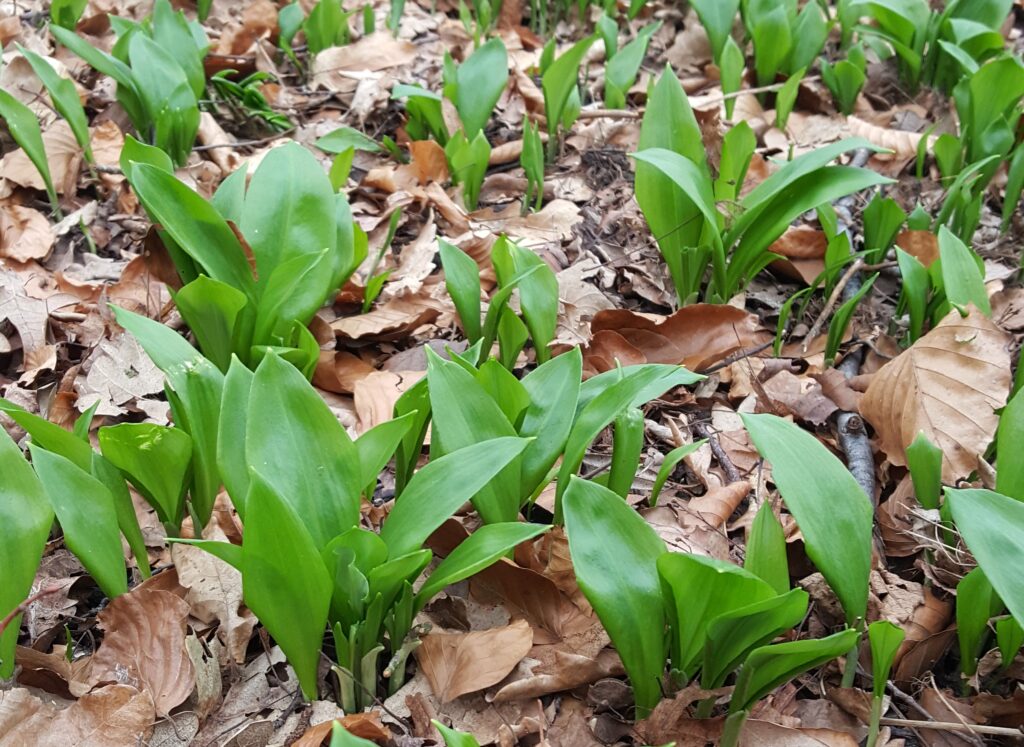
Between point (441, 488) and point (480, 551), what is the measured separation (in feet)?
0.33

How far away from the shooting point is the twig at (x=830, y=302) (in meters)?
2.17

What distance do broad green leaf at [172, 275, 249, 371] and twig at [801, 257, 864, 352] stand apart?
1262 mm

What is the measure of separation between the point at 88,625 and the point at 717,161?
1935mm

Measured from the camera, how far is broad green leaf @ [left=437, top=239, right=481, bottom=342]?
1839 millimetres

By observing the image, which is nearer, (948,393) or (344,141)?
(948,393)

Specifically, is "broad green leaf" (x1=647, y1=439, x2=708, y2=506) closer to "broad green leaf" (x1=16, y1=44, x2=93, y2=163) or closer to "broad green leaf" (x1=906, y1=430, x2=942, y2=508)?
"broad green leaf" (x1=906, y1=430, x2=942, y2=508)

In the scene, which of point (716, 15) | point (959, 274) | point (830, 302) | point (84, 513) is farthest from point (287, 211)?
point (716, 15)

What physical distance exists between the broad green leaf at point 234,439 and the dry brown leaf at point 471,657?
36cm

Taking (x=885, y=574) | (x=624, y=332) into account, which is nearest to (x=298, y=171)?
(x=624, y=332)

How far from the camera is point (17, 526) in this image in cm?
125

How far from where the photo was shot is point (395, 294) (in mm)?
2277

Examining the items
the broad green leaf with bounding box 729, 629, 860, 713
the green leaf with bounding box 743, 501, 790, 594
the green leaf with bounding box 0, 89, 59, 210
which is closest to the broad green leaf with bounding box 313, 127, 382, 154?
the green leaf with bounding box 0, 89, 59, 210

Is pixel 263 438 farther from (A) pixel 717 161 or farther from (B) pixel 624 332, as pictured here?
(A) pixel 717 161

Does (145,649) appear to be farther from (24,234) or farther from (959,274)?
(959,274)
